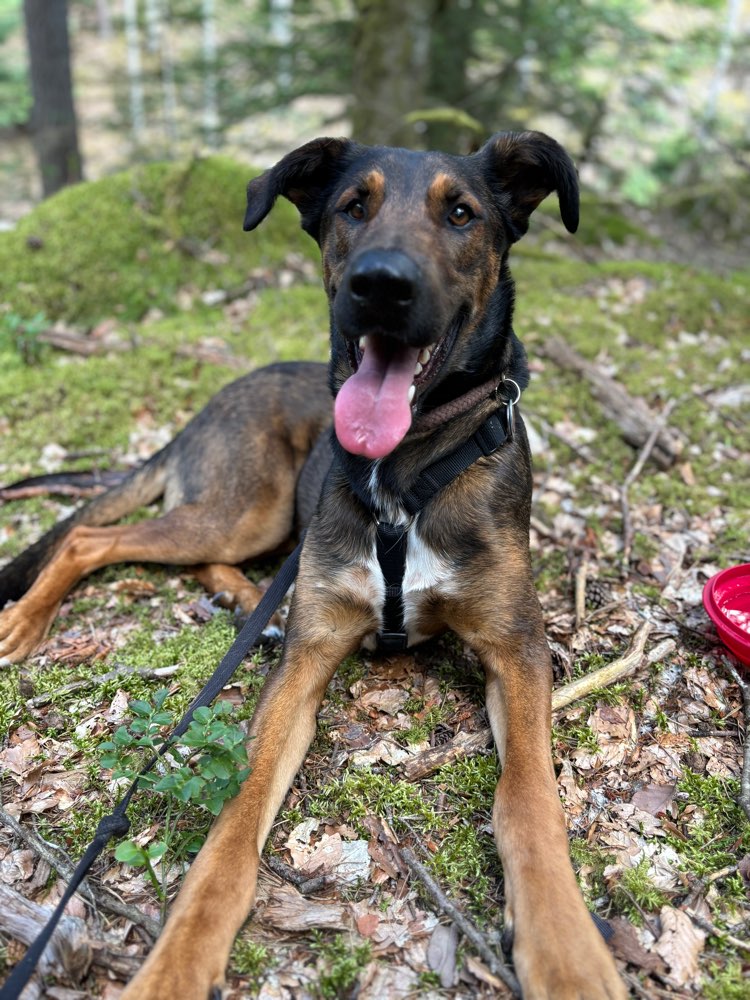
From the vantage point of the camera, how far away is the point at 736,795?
121 inches

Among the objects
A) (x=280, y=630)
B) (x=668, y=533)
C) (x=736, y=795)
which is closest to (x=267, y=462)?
(x=280, y=630)

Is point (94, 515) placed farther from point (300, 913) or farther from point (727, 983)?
point (727, 983)

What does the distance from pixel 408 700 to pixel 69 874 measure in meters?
1.62

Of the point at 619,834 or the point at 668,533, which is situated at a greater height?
the point at 619,834

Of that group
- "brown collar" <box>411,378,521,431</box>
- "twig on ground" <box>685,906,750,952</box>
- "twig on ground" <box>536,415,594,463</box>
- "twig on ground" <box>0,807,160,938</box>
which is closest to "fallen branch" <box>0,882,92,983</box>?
"twig on ground" <box>0,807,160,938</box>

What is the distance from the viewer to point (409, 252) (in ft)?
9.41

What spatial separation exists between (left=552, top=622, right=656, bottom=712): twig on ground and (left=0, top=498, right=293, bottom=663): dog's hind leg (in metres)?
2.15

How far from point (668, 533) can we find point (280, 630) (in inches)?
107

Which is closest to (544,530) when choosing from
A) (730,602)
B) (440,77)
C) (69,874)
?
(730,602)

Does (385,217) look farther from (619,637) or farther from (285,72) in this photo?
(285,72)

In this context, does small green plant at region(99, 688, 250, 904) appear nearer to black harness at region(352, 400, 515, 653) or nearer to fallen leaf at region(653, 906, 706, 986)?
Answer: black harness at region(352, 400, 515, 653)

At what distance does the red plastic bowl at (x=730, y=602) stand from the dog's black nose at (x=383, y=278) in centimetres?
223

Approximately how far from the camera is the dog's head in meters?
2.83

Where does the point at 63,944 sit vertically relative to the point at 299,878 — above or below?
above
